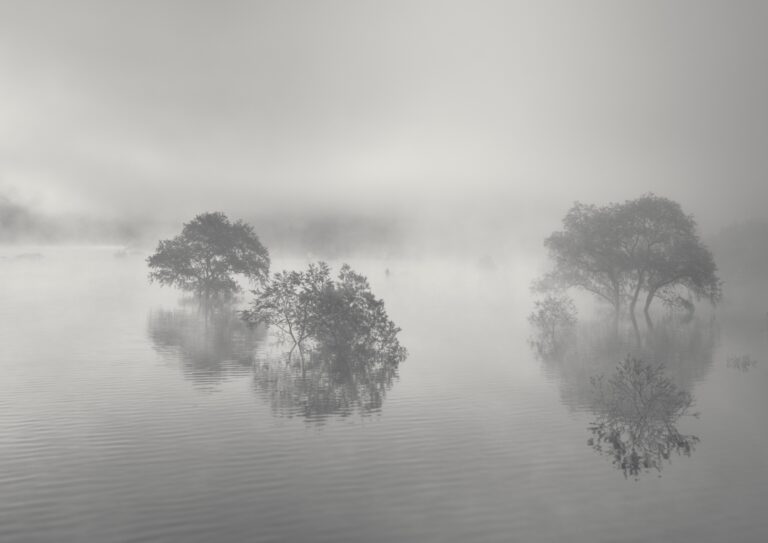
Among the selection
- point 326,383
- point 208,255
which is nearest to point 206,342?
point 326,383

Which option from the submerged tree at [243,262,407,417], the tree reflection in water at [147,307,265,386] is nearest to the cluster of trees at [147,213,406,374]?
the submerged tree at [243,262,407,417]

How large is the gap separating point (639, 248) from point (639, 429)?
6276 centimetres

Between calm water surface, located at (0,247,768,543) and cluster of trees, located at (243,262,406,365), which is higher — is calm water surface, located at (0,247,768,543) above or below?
below

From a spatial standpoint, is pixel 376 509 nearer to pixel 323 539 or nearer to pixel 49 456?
pixel 323 539

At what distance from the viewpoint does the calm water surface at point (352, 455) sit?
1906 cm

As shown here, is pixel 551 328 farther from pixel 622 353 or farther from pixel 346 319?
pixel 346 319

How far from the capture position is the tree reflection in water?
47219mm

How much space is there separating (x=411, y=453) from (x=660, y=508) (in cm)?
1078

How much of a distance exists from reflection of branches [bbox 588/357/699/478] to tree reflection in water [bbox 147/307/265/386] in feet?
90.1

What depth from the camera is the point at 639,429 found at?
29781 millimetres

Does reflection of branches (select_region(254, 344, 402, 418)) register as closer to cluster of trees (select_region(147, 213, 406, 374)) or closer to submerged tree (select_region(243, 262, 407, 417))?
submerged tree (select_region(243, 262, 407, 417))

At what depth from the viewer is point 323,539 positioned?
18000 mm

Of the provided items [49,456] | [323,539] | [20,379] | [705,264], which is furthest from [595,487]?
[705,264]

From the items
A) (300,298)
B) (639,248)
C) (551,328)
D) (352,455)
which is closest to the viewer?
(352,455)
